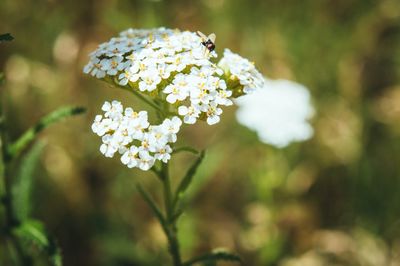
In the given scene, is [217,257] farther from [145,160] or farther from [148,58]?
[148,58]

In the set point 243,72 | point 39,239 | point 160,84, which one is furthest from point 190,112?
point 39,239

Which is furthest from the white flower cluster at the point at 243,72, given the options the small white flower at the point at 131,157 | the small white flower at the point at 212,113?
the small white flower at the point at 131,157

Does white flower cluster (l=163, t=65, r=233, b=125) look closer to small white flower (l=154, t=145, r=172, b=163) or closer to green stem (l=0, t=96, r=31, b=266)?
small white flower (l=154, t=145, r=172, b=163)

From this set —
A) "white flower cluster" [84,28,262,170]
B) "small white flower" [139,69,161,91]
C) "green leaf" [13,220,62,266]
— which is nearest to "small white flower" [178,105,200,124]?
"white flower cluster" [84,28,262,170]

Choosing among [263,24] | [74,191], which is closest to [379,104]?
[263,24]

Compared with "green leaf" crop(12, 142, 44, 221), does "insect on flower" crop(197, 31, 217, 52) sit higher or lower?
higher

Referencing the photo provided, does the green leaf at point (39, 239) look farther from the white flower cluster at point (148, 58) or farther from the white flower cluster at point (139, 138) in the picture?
the white flower cluster at point (148, 58)

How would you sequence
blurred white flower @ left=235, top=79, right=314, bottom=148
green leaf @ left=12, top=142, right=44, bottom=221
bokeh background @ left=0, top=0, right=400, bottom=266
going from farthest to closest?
1. bokeh background @ left=0, top=0, right=400, bottom=266
2. blurred white flower @ left=235, top=79, right=314, bottom=148
3. green leaf @ left=12, top=142, right=44, bottom=221
